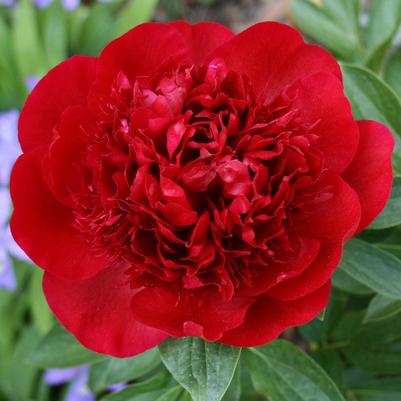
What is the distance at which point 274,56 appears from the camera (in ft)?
2.05

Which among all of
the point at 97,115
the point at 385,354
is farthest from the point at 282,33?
the point at 385,354

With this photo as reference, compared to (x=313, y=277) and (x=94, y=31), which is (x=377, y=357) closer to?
(x=313, y=277)

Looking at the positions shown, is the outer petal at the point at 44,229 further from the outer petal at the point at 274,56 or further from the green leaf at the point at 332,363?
the green leaf at the point at 332,363

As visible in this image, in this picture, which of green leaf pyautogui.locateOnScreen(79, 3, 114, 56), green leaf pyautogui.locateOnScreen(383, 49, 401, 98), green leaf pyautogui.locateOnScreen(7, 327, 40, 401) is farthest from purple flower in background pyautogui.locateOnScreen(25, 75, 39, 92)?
green leaf pyautogui.locateOnScreen(383, 49, 401, 98)

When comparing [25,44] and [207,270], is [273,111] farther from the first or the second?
[25,44]

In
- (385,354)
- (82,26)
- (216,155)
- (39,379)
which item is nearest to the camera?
(216,155)

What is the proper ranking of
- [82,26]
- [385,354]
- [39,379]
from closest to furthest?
[385,354]
[39,379]
[82,26]

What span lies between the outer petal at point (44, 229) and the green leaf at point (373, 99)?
1.20 ft

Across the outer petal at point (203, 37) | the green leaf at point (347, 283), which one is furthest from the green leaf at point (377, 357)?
the outer petal at point (203, 37)

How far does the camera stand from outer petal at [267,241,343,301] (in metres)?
0.54

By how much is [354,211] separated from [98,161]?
23 cm

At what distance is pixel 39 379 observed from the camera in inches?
56.2

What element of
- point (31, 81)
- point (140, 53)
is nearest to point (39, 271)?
point (31, 81)

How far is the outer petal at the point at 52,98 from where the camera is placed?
63cm
